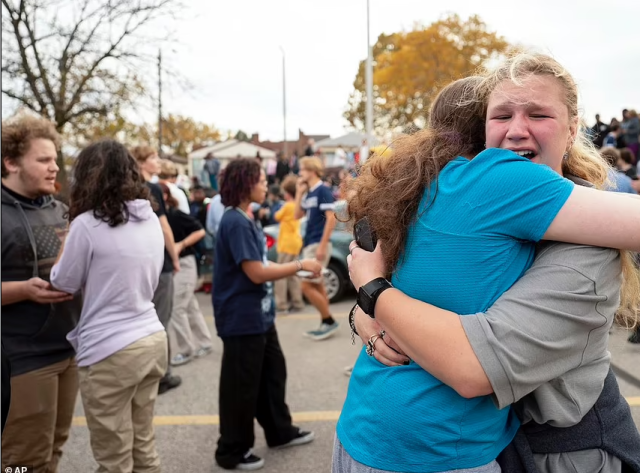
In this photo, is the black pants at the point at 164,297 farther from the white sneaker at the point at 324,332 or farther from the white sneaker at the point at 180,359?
the white sneaker at the point at 324,332

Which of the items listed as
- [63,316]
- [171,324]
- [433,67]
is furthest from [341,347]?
[433,67]

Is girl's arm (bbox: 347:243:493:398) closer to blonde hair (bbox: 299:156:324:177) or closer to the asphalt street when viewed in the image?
the asphalt street

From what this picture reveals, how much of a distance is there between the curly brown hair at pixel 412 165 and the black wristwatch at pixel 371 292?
2.1 inches

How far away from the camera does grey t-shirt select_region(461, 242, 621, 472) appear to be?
47.6 inches

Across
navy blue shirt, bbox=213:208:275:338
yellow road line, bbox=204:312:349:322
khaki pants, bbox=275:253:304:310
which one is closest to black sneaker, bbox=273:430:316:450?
navy blue shirt, bbox=213:208:275:338

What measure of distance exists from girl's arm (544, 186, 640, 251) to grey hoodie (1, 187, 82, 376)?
246 cm

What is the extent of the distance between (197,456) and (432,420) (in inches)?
111

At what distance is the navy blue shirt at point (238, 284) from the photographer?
3.43 m

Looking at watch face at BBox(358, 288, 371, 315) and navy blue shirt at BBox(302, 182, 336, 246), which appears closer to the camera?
watch face at BBox(358, 288, 371, 315)

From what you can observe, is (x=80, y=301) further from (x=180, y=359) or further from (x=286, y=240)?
(x=286, y=240)

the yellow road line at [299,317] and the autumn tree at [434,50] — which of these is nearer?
the yellow road line at [299,317]

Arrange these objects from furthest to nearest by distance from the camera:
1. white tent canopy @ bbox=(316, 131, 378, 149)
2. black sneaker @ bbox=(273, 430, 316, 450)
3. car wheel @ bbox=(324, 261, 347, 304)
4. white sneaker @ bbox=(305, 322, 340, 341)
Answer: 1. white tent canopy @ bbox=(316, 131, 378, 149)
2. car wheel @ bbox=(324, 261, 347, 304)
3. white sneaker @ bbox=(305, 322, 340, 341)
4. black sneaker @ bbox=(273, 430, 316, 450)

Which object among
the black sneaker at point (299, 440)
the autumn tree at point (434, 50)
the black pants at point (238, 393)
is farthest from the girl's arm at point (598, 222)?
the autumn tree at point (434, 50)

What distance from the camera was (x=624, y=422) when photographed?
143 cm
